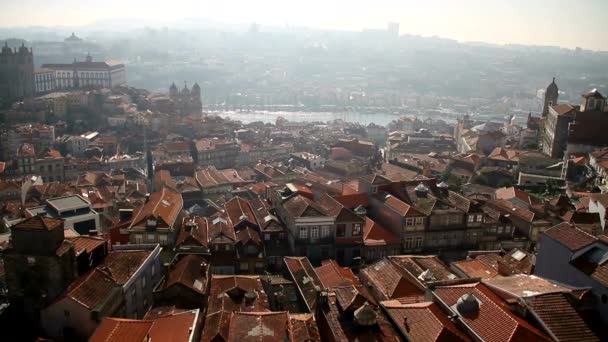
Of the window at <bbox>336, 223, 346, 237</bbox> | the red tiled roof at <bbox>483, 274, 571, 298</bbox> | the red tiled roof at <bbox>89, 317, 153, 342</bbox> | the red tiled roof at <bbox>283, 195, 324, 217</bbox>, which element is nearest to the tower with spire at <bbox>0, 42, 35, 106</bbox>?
the red tiled roof at <bbox>283, 195, 324, 217</bbox>

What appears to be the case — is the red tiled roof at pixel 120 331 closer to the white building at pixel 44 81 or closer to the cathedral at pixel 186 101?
the cathedral at pixel 186 101

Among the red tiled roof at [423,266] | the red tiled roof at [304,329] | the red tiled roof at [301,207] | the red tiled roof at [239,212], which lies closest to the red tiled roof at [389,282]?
the red tiled roof at [423,266]

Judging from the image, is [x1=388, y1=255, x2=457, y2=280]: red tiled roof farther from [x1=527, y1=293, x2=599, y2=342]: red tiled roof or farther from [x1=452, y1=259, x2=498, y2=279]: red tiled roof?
[x1=527, y1=293, x2=599, y2=342]: red tiled roof

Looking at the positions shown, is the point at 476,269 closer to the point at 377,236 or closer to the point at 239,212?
the point at 377,236

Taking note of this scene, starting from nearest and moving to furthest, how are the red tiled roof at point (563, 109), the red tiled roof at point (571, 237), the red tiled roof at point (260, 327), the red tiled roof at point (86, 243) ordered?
the red tiled roof at point (260, 327), the red tiled roof at point (571, 237), the red tiled roof at point (86, 243), the red tiled roof at point (563, 109)

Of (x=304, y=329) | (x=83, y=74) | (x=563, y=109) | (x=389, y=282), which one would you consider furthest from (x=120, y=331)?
(x=83, y=74)
